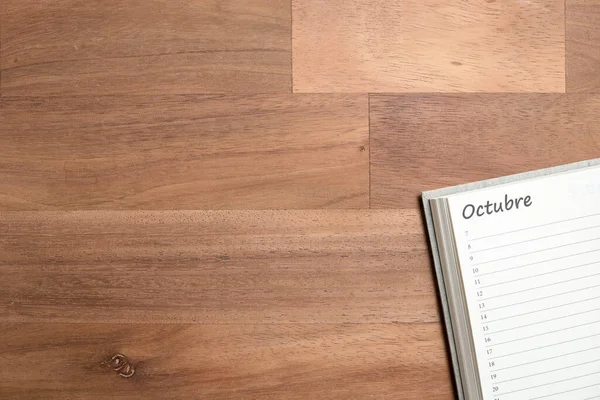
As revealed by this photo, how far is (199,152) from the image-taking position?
0.61 meters

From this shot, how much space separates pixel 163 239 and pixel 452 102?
315 mm

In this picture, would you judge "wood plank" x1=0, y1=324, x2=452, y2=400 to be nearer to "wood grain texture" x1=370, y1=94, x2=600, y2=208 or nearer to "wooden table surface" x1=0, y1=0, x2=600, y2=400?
"wooden table surface" x1=0, y1=0, x2=600, y2=400

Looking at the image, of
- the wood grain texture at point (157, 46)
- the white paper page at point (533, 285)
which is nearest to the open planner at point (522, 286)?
the white paper page at point (533, 285)

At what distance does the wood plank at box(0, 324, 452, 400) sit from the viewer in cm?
60

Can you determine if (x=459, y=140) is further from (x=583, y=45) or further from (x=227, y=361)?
(x=227, y=361)

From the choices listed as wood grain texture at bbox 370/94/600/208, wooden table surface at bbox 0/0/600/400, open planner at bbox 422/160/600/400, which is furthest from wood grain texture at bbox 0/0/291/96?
open planner at bbox 422/160/600/400

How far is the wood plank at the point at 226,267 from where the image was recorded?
60 centimetres

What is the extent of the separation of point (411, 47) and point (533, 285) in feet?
0.85

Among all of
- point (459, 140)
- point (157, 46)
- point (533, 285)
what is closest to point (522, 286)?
point (533, 285)

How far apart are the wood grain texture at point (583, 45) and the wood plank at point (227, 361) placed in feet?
0.92

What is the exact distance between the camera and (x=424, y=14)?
605 millimetres

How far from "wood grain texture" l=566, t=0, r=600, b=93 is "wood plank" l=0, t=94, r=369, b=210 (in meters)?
0.21

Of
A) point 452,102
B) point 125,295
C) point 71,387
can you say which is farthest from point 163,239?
point 452,102

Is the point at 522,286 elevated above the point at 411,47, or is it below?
below
